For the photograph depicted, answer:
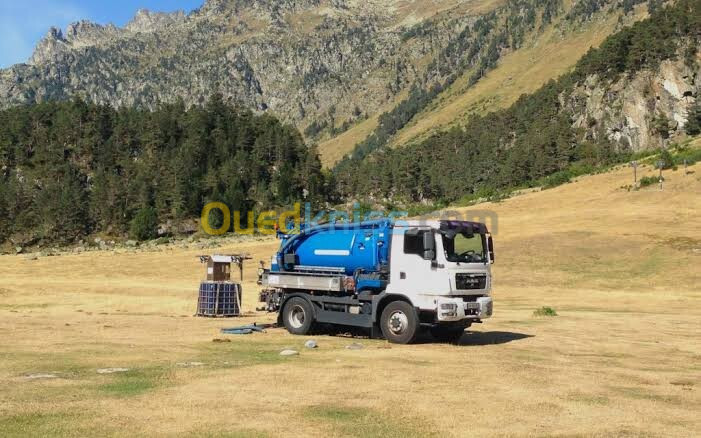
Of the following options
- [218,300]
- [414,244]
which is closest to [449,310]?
[414,244]

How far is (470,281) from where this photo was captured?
16531 mm

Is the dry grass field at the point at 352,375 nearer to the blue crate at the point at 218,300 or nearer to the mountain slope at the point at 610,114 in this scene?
the blue crate at the point at 218,300

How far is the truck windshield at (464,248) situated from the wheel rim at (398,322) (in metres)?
2.13

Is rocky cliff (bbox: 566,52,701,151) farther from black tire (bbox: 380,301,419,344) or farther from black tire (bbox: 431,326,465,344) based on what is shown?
black tire (bbox: 380,301,419,344)

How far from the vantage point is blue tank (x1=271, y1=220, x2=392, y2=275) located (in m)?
17.4

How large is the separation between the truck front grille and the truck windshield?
1.37 ft

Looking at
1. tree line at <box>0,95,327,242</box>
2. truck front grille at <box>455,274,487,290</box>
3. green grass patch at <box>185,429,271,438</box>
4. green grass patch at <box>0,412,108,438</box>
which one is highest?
tree line at <box>0,95,327,242</box>

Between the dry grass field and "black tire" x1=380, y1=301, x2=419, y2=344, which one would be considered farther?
"black tire" x1=380, y1=301, x2=419, y2=344

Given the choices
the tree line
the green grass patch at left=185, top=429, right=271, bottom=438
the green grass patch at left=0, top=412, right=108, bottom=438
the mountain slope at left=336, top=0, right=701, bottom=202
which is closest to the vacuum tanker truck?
the green grass patch at left=185, top=429, right=271, bottom=438

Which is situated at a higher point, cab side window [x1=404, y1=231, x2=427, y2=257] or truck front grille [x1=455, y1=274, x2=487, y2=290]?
cab side window [x1=404, y1=231, x2=427, y2=257]

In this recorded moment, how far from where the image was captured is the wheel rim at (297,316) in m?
18.8

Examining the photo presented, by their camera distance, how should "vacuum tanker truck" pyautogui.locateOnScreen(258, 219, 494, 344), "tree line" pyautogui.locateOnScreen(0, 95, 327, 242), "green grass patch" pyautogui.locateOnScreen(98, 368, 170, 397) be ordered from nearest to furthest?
1. "green grass patch" pyautogui.locateOnScreen(98, 368, 170, 397)
2. "vacuum tanker truck" pyautogui.locateOnScreen(258, 219, 494, 344)
3. "tree line" pyautogui.locateOnScreen(0, 95, 327, 242)

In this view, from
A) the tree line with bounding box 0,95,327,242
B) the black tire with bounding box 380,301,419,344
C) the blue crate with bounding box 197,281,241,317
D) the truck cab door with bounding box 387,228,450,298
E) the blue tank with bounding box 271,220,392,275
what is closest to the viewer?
the truck cab door with bounding box 387,228,450,298

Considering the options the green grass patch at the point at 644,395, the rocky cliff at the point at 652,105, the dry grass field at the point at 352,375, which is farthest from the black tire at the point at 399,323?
the rocky cliff at the point at 652,105
